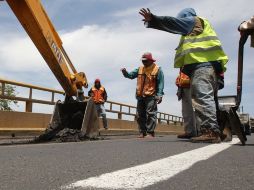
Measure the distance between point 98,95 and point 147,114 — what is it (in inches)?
241

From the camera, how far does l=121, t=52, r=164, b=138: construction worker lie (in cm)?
961

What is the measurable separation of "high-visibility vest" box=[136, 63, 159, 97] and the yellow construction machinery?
4.24ft

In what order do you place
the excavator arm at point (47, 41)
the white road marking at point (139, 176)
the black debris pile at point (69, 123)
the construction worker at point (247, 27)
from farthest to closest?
the black debris pile at point (69, 123)
the excavator arm at point (47, 41)
the construction worker at point (247, 27)
the white road marking at point (139, 176)

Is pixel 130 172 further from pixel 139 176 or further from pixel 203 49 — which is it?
pixel 203 49

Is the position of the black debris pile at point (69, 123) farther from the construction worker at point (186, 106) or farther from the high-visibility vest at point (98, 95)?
the high-visibility vest at point (98, 95)

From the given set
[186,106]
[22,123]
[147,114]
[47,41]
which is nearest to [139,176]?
[47,41]

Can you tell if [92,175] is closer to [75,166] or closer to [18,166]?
[75,166]

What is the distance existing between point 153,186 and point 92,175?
1.81 feet

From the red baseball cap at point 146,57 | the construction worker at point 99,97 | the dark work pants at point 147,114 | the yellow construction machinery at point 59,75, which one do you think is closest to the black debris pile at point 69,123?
the yellow construction machinery at point 59,75

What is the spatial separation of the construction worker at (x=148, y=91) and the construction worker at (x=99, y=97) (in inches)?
226

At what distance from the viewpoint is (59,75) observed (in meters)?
8.16

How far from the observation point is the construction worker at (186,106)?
888 cm

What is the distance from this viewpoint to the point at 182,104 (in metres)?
9.17

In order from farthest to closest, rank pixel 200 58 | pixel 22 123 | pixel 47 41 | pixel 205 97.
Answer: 1. pixel 22 123
2. pixel 47 41
3. pixel 200 58
4. pixel 205 97
